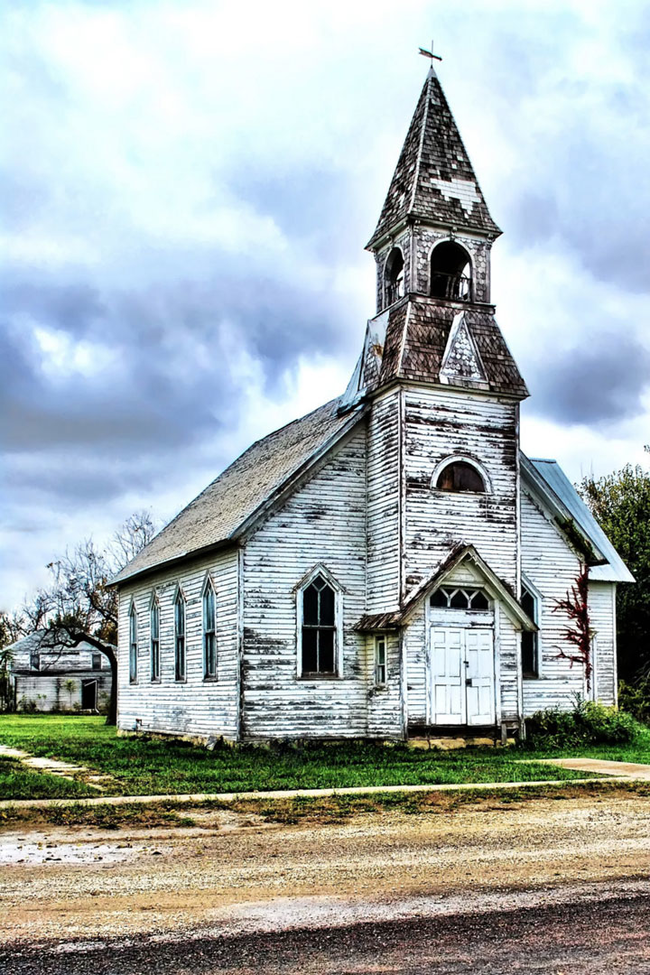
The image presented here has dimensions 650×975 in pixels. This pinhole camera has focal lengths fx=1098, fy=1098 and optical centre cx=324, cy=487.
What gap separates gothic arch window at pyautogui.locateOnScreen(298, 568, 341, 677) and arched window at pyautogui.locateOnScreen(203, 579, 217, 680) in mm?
2252

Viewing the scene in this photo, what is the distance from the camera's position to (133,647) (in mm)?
32812

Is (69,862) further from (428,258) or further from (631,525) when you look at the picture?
(631,525)

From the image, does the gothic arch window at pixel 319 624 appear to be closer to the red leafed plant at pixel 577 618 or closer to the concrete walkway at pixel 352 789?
the concrete walkway at pixel 352 789

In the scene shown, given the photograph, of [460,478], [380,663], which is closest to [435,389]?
[460,478]

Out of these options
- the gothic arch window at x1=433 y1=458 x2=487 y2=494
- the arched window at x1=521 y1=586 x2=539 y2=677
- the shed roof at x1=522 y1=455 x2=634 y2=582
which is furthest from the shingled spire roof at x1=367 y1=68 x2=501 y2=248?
the arched window at x1=521 y1=586 x2=539 y2=677

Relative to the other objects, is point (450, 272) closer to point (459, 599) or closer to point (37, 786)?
point (459, 599)

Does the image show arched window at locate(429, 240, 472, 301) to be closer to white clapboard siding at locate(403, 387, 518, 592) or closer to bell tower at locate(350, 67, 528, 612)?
bell tower at locate(350, 67, 528, 612)

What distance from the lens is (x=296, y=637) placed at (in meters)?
24.5

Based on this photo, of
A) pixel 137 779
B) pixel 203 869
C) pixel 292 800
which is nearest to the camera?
pixel 203 869

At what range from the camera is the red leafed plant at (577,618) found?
28.4 meters

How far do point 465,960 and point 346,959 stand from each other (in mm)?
735

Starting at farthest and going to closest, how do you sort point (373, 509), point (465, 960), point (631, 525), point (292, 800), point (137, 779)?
point (631, 525), point (373, 509), point (137, 779), point (292, 800), point (465, 960)

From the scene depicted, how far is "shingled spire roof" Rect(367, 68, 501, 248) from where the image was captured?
26.4 m

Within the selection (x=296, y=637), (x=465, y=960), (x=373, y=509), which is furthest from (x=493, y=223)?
(x=465, y=960)
